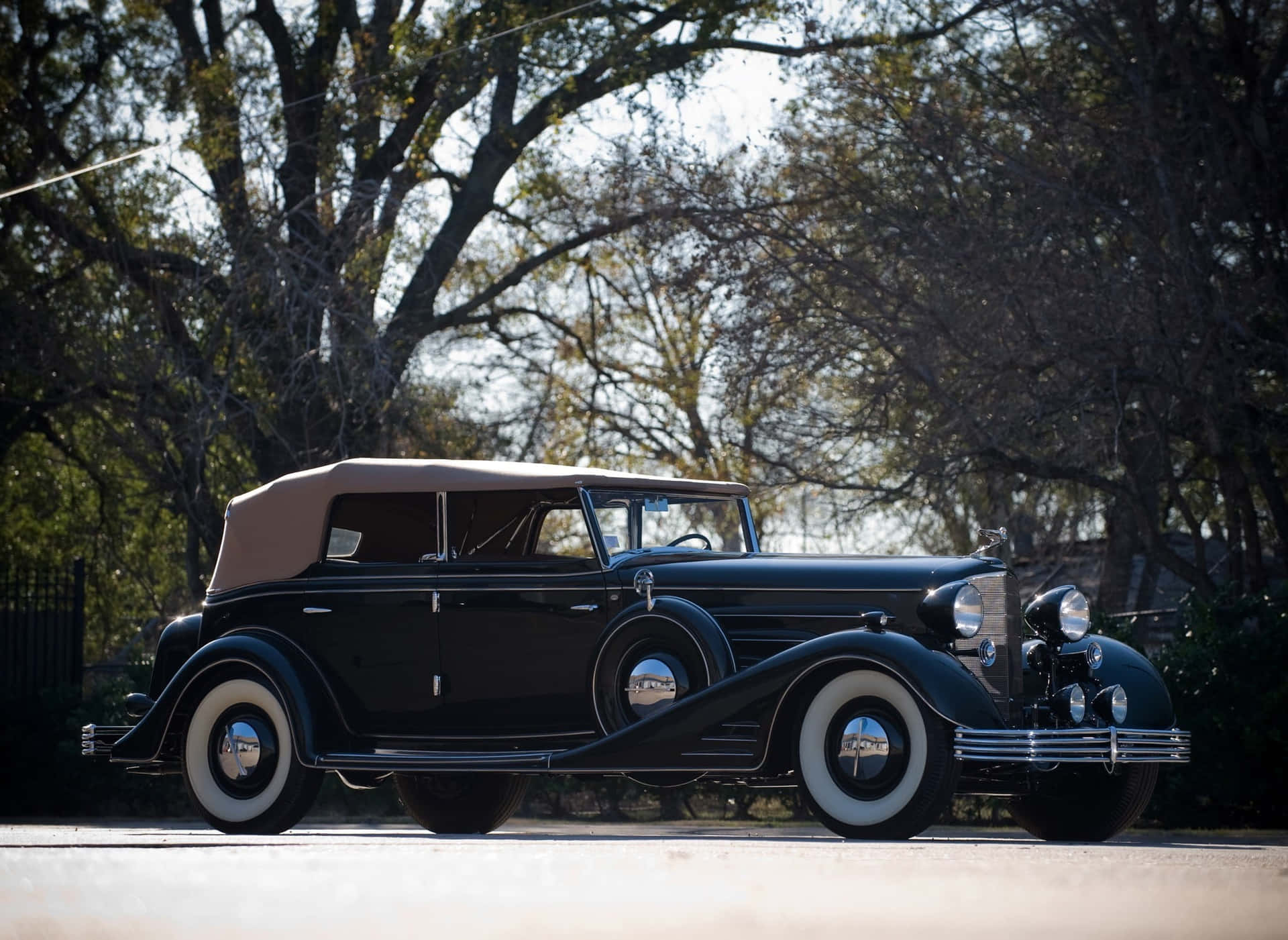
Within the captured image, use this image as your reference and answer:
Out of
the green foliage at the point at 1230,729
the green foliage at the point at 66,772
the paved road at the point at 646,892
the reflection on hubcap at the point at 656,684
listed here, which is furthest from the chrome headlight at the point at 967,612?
the green foliage at the point at 66,772

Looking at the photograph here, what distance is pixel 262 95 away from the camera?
18891 millimetres

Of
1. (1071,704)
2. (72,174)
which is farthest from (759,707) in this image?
(72,174)

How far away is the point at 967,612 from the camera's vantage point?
7.76 metres

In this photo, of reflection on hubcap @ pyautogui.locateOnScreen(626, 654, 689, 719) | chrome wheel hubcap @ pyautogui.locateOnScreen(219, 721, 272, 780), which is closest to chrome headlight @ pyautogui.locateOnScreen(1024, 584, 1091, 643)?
reflection on hubcap @ pyautogui.locateOnScreen(626, 654, 689, 719)

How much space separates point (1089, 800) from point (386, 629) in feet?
12.1

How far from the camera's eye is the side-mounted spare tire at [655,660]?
26.0 feet

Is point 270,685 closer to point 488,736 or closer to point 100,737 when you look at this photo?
point 488,736

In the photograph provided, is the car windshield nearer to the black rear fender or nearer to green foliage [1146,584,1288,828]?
the black rear fender

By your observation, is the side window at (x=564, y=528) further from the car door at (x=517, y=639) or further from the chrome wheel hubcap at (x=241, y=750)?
the chrome wheel hubcap at (x=241, y=750)

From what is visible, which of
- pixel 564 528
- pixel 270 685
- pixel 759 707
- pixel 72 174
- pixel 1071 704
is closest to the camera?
pixel 759 707

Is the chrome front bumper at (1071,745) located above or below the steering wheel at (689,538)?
below

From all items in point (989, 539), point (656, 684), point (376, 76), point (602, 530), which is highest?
point (376, 76)

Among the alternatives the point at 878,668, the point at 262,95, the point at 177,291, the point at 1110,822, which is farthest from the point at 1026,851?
the point at 262,95

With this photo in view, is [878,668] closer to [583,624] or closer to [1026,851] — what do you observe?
[1026,851]
